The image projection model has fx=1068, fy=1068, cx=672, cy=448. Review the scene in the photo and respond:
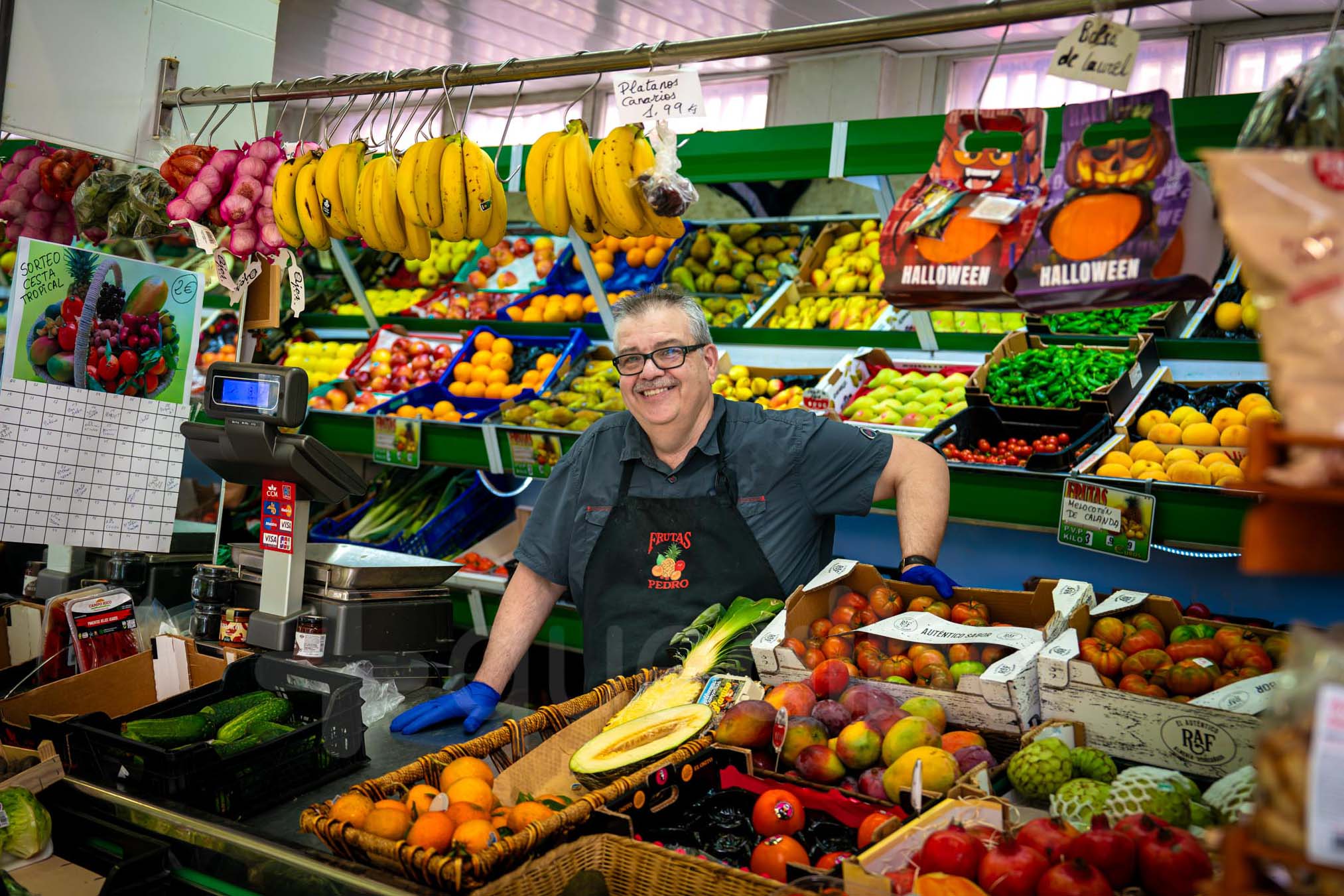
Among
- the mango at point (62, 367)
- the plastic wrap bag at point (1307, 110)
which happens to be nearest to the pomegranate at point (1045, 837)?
the plastic wrap bag at point (1307, 110)

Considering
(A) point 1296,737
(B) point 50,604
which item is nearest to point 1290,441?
(A) point 1296,737

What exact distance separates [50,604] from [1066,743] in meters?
2.54

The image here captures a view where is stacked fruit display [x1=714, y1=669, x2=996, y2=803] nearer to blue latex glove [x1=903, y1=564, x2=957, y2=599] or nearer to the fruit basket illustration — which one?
blue latex glove [x1=903, y1=564, x2=957, y2=599]

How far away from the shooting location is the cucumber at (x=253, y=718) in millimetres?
2150

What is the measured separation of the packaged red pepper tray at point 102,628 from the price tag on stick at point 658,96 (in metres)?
1.84

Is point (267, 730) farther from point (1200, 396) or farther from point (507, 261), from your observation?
point (507, 261)

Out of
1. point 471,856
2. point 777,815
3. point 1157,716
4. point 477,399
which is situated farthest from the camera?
point 477,399

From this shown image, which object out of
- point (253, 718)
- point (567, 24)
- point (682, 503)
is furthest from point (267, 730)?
point (567, 24)

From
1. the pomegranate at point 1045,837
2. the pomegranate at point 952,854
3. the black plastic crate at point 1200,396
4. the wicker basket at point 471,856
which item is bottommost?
the wicker basket at point 471,856

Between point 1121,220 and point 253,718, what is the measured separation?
1.89 meters

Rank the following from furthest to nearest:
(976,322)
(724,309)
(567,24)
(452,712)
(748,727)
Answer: (567,24) < (724,309) < (976,322) < (452,712) < (748,727)

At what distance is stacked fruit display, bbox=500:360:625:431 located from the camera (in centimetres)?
450

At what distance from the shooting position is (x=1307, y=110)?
1.18 meters

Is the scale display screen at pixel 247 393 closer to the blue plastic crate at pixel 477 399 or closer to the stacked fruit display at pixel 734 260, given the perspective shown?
the blue plastic crate at pixel 477 399
